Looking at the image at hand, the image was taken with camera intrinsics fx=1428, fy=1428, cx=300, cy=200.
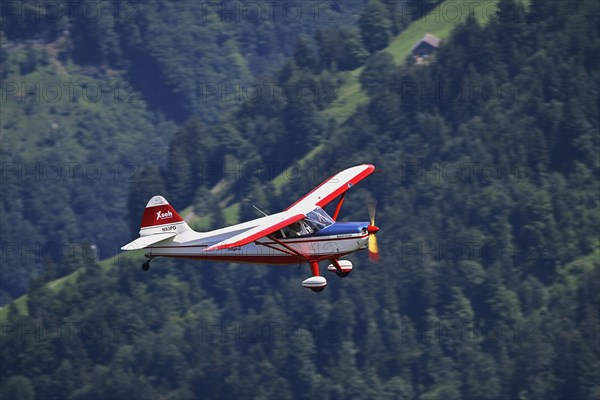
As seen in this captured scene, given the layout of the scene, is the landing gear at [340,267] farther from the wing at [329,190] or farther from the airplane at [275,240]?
the wing at [329,190]

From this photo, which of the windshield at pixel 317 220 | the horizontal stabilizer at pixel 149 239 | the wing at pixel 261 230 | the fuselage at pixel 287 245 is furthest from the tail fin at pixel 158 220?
the windshield at pixel 317 220

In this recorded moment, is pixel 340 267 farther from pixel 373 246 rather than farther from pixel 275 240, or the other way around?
pixel 275 240

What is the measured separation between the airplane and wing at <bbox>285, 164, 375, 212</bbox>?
328mm

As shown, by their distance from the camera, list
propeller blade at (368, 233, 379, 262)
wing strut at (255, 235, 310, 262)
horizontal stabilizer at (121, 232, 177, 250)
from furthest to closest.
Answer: horizontal stabilizer at (121, 232, 177, 250) < wing strut at (255, 235, 310, 262) < propeller blade at (368, 233, 379, 262)

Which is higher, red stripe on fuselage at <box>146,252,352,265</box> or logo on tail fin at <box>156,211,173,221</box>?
logo on tail fin at <box>156,211,173,221</box>

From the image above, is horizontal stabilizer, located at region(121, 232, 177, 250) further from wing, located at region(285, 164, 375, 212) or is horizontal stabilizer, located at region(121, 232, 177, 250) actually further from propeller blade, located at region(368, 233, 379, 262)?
propeller blade, located at region(368, 233, 379, 262)

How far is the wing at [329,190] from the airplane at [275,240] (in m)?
0.33

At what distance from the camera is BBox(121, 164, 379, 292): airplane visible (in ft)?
182

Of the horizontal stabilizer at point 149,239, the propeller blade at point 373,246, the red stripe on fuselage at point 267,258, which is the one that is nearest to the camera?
the propeller blade at point 373,246

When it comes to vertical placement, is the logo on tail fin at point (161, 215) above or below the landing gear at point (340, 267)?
above

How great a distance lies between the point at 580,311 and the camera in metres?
181

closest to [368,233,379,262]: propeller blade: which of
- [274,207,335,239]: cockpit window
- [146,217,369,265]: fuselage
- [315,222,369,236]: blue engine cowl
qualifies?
[146,217,369,265]: fuselage

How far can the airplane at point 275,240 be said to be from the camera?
55.4 m

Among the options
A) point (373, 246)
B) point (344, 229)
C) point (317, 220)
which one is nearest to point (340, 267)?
point (373, 246)
